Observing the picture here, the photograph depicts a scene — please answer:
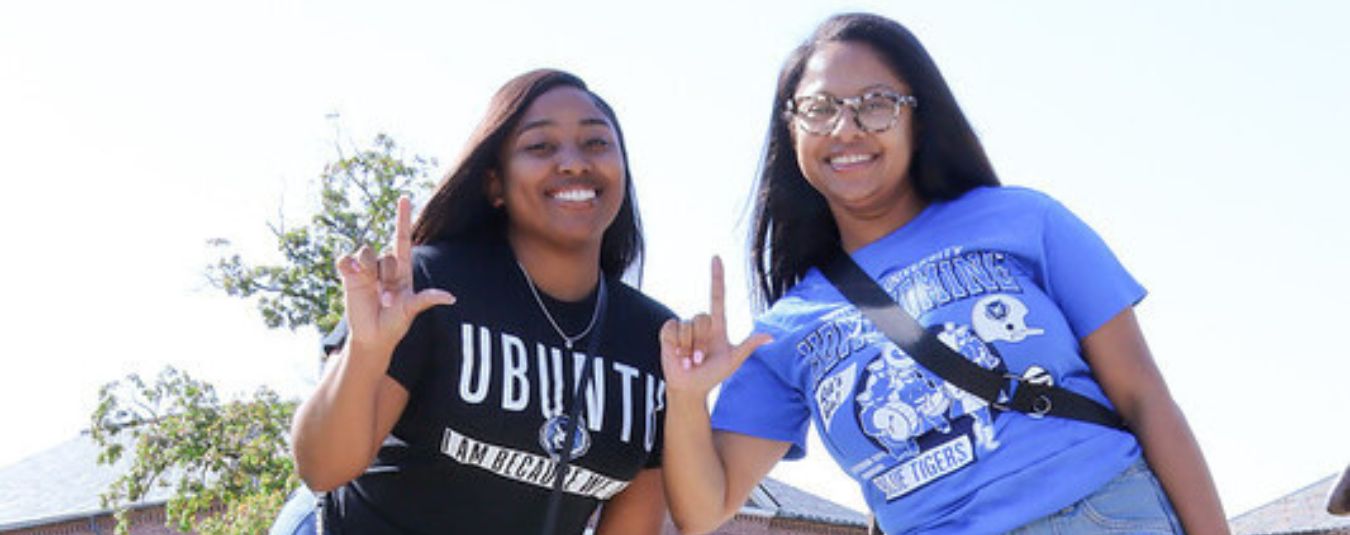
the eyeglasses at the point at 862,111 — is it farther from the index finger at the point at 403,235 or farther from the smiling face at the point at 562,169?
the index finger at the point at 403,235

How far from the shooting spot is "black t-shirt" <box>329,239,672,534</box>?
398cm

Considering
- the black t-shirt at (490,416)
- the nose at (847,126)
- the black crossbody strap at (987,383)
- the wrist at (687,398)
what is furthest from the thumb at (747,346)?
the black t-shirt at (490,416)

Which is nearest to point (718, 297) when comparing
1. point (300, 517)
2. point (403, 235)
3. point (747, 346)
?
point (747, 346)

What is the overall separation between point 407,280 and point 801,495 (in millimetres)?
32511

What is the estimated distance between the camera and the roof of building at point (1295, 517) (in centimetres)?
2530

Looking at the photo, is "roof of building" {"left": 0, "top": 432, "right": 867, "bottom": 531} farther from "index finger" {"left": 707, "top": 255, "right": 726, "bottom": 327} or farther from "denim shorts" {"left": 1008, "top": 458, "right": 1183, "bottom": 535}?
"denim shorts" {"left": 1008, "top": 458, "right": 1183, "bottom": 535}

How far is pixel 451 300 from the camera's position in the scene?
3725mm

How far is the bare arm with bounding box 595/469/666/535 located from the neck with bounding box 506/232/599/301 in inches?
20.6

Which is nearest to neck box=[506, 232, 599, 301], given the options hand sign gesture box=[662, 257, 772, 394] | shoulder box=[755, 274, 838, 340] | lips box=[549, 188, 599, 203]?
lips box=[549, 188, 599, 203]

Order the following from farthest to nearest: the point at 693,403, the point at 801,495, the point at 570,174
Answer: the point at 801,495, the point at 570,174, the point at 693,403

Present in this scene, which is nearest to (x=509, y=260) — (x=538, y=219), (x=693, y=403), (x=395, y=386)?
(x=538, y=219)

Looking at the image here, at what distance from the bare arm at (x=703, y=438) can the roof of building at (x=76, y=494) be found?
27.7 metres

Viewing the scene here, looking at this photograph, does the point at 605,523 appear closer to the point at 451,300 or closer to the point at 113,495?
the point at 451,300

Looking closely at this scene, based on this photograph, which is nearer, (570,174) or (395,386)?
(395,386)
